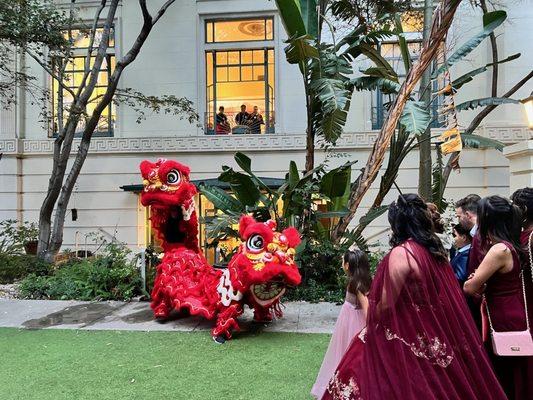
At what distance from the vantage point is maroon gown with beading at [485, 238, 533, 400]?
8.65ft

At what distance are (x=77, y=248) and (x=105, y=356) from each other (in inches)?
327

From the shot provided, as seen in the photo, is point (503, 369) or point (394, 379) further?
point (503, 369)

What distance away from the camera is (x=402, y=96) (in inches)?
276

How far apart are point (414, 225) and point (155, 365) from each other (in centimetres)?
324

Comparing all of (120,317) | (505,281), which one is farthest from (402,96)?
(120,317)

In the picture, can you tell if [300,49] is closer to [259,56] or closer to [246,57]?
[259,56]

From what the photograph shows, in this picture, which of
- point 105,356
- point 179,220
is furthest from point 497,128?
point 105,356

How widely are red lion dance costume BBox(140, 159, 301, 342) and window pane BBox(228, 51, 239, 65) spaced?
794 centimetres

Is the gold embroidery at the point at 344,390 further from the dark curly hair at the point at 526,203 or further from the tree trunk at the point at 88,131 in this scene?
the tree trunk at the point at 88,131

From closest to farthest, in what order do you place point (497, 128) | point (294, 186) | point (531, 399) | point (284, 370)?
1. point (531, 399)
2. point (284, 370)
3. point (294, 186)
4. point (497, 128)

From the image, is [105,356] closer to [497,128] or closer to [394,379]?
[394,379]

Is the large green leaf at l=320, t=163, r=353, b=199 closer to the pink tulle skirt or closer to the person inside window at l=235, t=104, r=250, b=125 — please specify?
the pink tulle skirt

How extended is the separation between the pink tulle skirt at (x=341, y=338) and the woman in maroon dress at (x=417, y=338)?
3.02ft

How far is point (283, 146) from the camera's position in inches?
483
